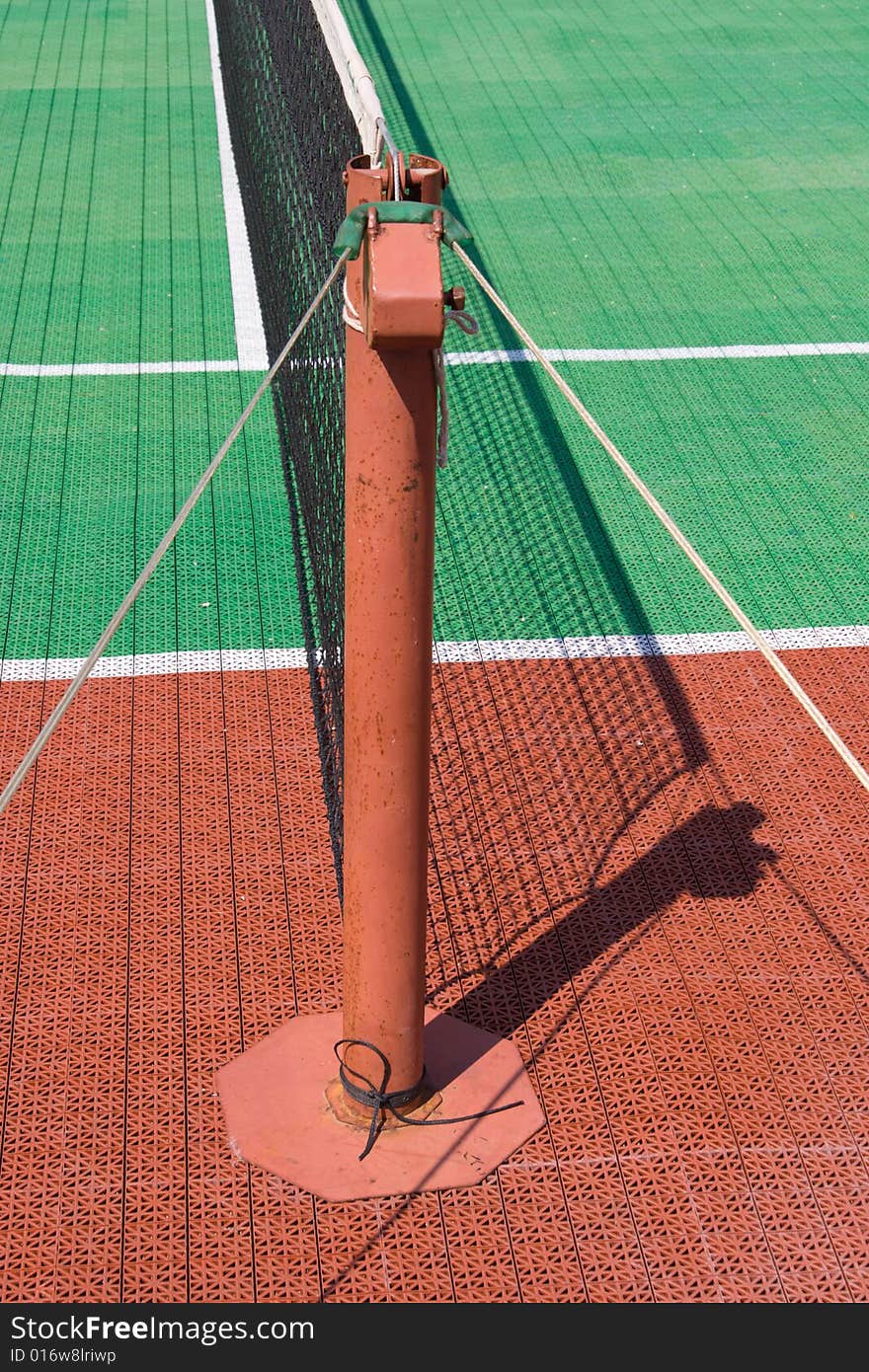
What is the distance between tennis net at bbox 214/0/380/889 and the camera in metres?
4.57

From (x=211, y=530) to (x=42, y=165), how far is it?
5.52 m

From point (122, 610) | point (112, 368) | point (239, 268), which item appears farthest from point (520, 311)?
point (122, 610)

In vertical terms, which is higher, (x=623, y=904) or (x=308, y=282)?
(x=308, y=282)

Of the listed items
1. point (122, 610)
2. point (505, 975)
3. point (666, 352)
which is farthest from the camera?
point (666, 352)

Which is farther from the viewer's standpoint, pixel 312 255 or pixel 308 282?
pixel 308 282

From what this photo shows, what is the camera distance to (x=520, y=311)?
9125 millimetres

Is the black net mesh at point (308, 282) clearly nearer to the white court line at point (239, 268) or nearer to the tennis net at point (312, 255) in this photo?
the tennis net at point (312, 255)

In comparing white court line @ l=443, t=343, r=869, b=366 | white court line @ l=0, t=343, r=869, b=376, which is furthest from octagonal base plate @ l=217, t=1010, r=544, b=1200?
white court line @ l=443, t=343, r=869, b=366

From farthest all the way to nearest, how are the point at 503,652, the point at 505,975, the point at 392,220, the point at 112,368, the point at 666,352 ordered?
the point at 666,352 → the point at 112,368 → the point at 503,652 → the point at 505,975 → the point at 392,220

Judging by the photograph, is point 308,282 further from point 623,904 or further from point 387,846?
point 387,846

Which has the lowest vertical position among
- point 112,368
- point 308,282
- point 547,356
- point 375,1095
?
point 375,1095

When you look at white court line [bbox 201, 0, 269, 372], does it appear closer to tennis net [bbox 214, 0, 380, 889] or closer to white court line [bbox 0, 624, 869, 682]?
tennis net [bbox 214, 0, 380, 889]

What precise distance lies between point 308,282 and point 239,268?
13.7 feet
